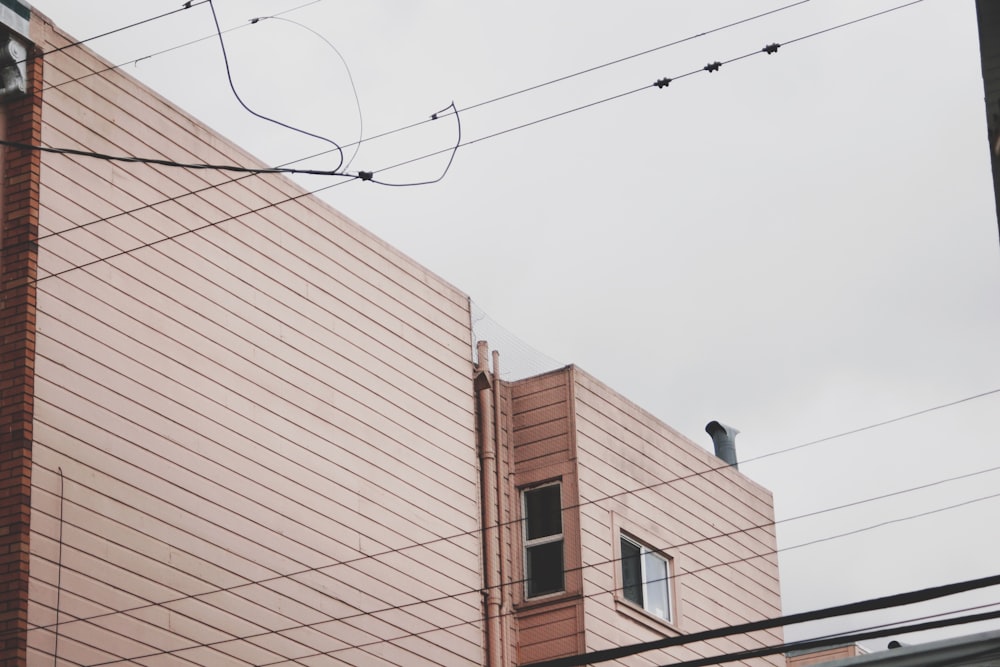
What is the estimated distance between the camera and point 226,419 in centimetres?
1909

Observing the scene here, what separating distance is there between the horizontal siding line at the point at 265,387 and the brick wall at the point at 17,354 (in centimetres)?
28

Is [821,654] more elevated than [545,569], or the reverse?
[821,654]

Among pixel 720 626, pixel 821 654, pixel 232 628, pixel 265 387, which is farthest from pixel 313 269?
pixel 821 654

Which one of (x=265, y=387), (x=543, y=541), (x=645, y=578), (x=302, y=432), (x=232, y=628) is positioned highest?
(x=265, y=387)

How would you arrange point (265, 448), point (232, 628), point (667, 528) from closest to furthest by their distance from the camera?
point (232, 628), point (265, 448), point (667, 528)

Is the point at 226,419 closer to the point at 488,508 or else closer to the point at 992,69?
the point at 488,508

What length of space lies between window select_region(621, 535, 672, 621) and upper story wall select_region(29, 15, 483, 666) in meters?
2.47

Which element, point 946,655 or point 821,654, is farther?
point 821,654

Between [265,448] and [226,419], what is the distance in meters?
0.72

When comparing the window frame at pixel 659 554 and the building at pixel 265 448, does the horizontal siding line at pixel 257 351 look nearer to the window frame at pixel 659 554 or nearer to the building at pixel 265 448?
the building at pixel 265 448

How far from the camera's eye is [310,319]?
2086cm

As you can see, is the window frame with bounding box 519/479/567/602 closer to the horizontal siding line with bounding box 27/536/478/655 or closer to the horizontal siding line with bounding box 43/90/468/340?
the horizontal siding line with bounding box 27/536/478/655

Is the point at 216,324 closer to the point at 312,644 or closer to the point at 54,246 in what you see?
the point at 54,246

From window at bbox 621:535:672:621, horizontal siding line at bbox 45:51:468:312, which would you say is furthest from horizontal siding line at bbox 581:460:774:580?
horizontal siding line at bbox 45:51:468:312
